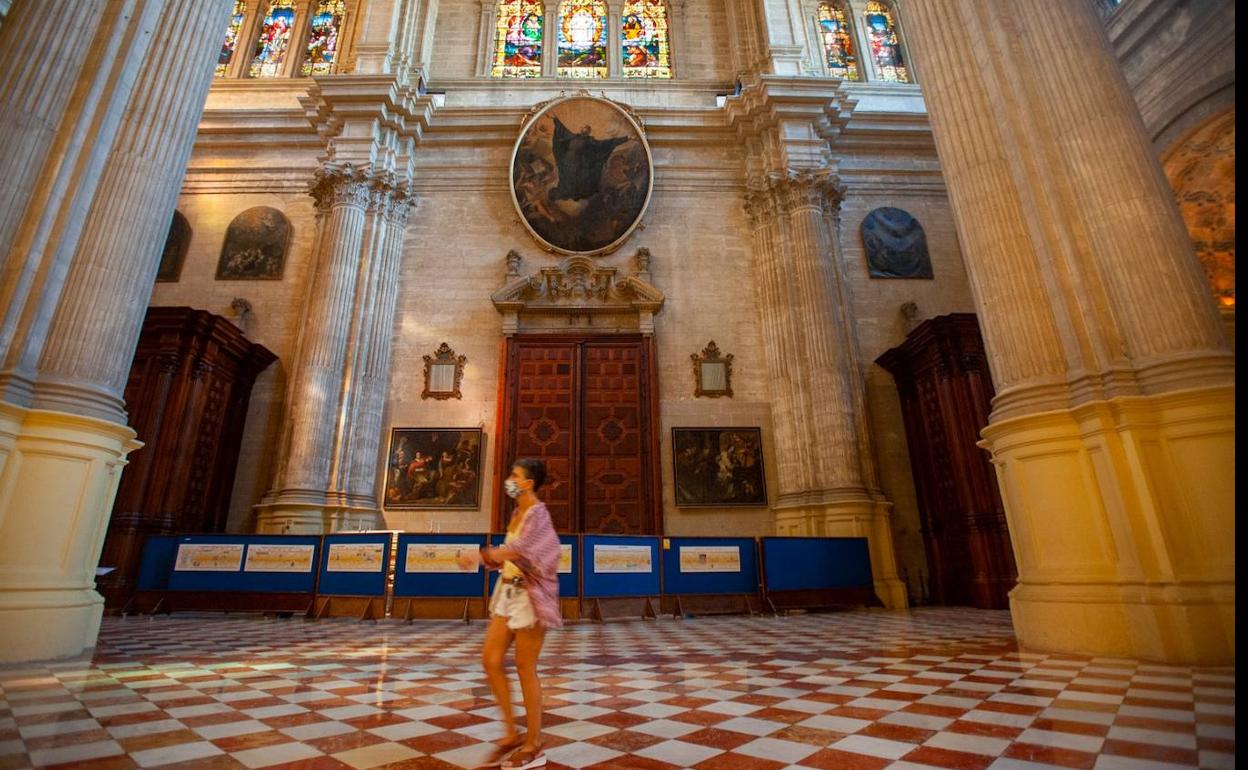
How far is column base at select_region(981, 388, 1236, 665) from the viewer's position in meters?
3.81

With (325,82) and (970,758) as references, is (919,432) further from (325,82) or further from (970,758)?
(325,82)

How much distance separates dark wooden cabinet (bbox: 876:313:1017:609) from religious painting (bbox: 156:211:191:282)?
1451 centimetres

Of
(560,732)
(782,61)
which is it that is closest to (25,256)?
(560,732)

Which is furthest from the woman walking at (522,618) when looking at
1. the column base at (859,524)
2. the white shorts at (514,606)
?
the column base at (859,524)

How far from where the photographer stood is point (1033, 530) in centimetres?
461

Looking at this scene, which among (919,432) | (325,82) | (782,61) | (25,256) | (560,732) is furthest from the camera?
(782,61)

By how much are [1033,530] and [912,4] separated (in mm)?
5572

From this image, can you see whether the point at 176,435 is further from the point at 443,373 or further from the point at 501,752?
the point at 501,752

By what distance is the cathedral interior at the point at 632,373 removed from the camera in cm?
340

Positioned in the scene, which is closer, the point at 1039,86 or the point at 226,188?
the point at 1039,86

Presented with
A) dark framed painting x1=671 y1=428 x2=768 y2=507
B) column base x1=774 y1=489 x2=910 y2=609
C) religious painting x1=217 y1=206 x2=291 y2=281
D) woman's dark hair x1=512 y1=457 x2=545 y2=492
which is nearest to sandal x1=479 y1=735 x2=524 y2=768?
woman's dark hair x1=512 y1=457 x2=545 y2=492

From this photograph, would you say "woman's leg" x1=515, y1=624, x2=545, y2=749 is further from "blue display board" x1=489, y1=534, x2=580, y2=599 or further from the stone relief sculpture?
the stone relief sculpture

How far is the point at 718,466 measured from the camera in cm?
1148

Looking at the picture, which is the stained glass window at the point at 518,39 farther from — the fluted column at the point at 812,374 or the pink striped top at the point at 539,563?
the pink striped top at the point at 539,563
